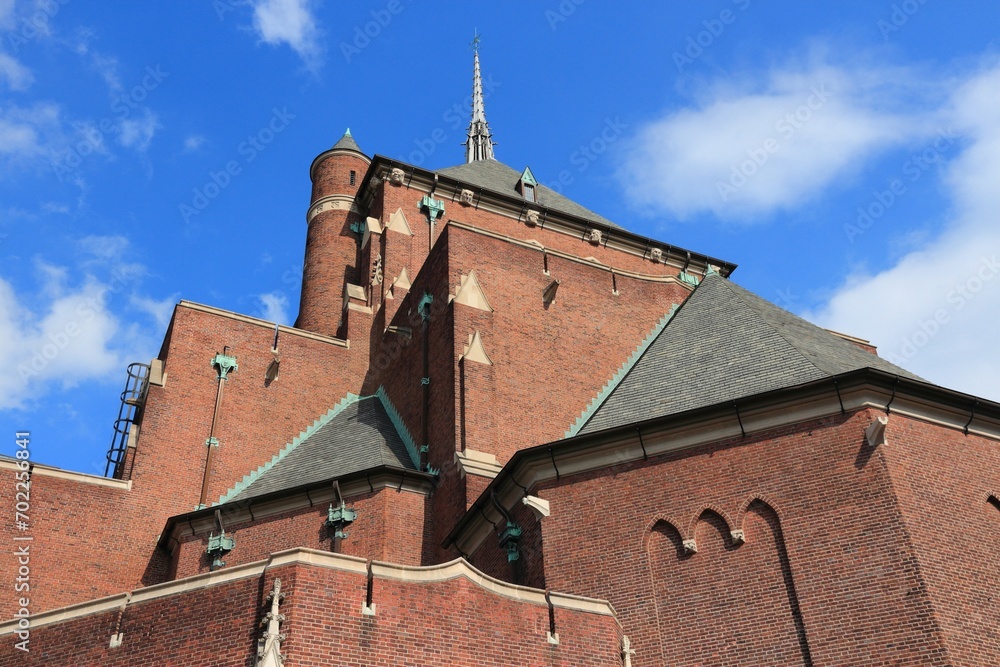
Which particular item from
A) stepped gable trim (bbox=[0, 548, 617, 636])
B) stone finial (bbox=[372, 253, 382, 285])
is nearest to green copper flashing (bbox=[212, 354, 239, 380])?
stone finial (bbox=[372, 253, 382, 285])

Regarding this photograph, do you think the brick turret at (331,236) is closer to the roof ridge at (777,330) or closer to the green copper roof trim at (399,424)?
the green copper roof trim at (399,424)

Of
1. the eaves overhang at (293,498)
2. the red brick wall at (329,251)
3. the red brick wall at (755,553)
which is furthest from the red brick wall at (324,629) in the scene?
the red brick wall at (329,251)

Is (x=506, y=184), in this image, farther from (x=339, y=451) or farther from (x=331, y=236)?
(x=339, y=451)

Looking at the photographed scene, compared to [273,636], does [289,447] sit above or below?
above

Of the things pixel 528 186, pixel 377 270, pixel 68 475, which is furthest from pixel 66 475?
pixel 528 186

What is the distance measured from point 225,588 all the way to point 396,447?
9.78m

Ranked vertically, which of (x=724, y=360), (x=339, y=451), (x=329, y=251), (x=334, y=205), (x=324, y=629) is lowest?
(x=324, y=629)

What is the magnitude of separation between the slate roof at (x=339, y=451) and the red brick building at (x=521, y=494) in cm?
10

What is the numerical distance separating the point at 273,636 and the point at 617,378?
13.4m

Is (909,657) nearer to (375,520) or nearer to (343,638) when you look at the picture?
(343,638)

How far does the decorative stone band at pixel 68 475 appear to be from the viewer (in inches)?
915

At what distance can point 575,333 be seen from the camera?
2516 cm

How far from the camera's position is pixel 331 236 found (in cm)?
3641

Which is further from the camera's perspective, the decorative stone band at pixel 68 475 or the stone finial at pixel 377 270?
the stone finial at pixel 377 270
